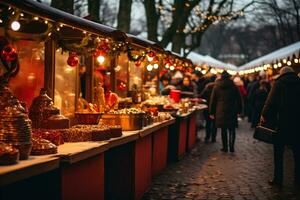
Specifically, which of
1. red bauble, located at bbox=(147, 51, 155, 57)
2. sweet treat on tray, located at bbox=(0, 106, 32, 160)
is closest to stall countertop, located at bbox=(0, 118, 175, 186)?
sweet treat on tray, located at bbox=(0, 106, 32, 160)

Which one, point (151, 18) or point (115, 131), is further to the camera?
point (151, 18)

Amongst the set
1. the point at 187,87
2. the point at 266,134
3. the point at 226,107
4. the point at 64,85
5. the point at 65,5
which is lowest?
the point at 266,134

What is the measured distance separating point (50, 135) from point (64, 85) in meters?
4.92

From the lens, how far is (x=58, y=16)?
8.07m

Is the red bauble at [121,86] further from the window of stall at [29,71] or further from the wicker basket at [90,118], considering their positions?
the wicker basket at [90,118]

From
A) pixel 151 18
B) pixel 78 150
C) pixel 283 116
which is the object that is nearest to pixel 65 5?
pixel 283 116

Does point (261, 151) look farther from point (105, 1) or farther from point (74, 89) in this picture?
point (105, 1)

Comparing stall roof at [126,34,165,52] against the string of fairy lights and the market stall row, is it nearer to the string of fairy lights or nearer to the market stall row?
the market stall row

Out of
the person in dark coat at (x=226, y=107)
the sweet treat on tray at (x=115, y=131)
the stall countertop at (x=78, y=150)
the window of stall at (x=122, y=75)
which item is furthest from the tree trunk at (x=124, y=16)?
the stall countertop at (x=78, y=150)

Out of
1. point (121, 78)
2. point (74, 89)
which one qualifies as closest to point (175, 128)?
point (121, 78)

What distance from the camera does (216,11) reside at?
41.3m

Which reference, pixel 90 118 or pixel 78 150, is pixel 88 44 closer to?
pixel 90 118

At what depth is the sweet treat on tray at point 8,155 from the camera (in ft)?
18.2

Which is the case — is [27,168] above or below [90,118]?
below
